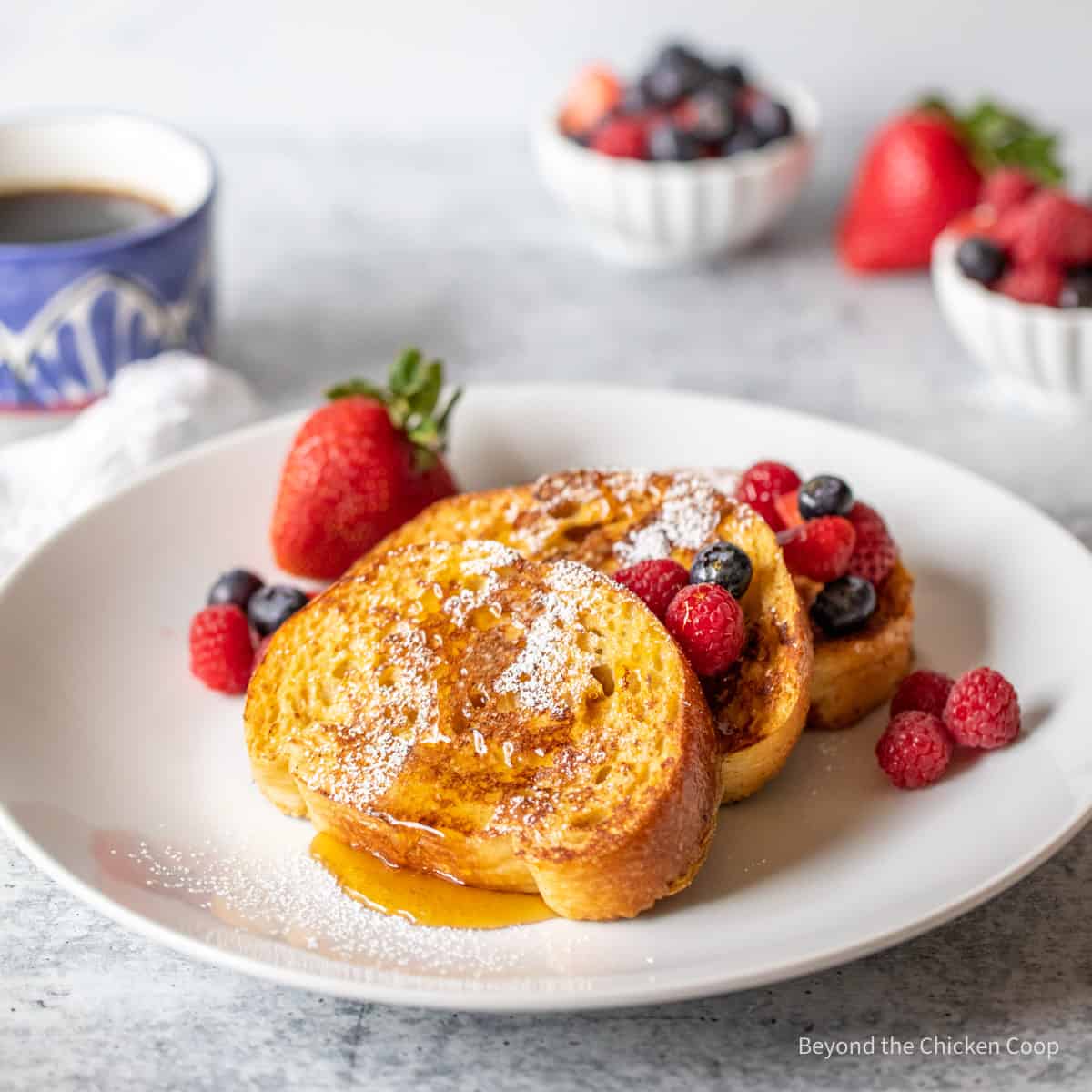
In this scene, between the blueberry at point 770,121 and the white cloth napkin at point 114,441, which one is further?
the blueberry at point 770,121

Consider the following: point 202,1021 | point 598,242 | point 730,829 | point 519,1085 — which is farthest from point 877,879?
point 598,242

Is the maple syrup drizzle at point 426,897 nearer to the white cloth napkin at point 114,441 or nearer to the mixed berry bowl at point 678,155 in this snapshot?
the white cloth napkin at point 114,441

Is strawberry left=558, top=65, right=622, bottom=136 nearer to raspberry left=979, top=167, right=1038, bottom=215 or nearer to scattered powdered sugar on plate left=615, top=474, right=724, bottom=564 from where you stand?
raspberry left=979, top=167, right=1038, bottom=215

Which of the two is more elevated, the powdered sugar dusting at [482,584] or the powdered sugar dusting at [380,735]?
the powdered sugar dusting at [482,584]

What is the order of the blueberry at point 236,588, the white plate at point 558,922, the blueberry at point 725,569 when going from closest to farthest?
1. the white plate at point 558,922
2. the blueberry at point 725,569
3. the blueberry at point 236,588

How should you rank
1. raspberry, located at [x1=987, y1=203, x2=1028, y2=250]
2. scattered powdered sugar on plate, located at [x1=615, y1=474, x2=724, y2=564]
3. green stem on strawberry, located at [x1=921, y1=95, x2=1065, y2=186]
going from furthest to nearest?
green stem on strawberry, located at [x1=921, y1=95, x2=1065, y2=186] < raspberry, located at [x1=987, y1=203, x2=1028, y2=250] < scattered powdered sugar on plate, located at [x1=615, y1=474, x2=724, y2=564]

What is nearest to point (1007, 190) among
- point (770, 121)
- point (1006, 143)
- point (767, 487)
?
→ point (1006, 143)

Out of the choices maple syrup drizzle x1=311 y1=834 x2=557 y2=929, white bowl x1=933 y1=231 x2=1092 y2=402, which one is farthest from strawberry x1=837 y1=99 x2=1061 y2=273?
maple syrup drizzle x1=311 y1=834 x2=557 y2=929

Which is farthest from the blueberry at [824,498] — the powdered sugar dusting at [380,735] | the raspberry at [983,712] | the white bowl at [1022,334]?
the white bowl at [1022,334]
